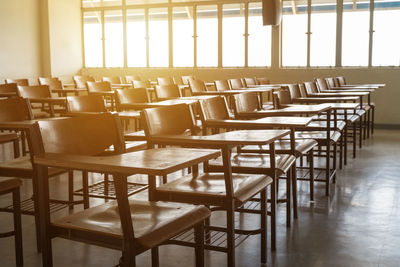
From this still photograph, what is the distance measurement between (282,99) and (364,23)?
227 inches

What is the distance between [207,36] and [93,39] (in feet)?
10.1

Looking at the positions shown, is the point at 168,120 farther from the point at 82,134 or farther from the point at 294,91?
the point at 294,91

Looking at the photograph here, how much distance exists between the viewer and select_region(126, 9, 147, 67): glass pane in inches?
454

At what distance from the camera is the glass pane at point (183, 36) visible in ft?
36.0

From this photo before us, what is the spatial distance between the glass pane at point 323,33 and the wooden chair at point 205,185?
24.7 ft

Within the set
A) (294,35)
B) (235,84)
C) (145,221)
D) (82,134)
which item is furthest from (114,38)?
(145,221)

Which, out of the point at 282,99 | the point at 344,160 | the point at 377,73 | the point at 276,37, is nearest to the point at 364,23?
the point at 377,73

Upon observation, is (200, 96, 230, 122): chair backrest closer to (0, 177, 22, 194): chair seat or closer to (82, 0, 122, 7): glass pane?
(0, 177, 22, 194): chair seat

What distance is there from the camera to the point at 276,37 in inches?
398

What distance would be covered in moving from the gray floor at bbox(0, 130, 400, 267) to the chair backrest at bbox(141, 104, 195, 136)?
717mm

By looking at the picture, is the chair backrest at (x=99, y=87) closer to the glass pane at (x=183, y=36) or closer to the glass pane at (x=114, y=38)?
the glass pane at (x=183, y=36)

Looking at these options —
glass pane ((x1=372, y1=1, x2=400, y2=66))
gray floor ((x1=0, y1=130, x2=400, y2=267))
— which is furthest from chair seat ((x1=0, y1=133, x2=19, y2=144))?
glass pane ((x1=372, y1=1, x2=400, y2=66))

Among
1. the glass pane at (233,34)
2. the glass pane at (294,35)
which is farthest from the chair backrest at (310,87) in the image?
the glass pane at (233,34)

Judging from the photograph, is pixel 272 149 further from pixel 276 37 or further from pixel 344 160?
pixel 276 37
